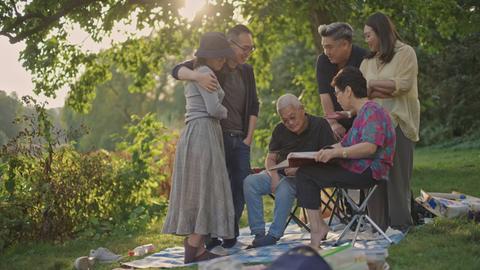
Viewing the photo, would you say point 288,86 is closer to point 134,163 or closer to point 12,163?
point 134,163

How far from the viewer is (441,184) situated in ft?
38.2

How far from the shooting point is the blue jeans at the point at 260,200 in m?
5.71

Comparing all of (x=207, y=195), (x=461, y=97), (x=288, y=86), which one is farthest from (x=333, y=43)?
(x=288, y=86)

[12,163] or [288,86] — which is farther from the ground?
[288,86]

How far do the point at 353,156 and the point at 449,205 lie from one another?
1.65m

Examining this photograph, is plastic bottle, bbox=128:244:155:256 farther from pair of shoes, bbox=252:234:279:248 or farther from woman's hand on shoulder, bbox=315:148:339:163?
woman's hand on shoulder, bbox=315:148:339:163

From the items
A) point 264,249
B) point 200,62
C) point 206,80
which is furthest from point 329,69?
point 264,249

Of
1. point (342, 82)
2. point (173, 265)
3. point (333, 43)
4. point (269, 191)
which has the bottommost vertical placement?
point (173, 265)

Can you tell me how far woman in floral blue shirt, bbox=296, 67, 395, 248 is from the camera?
5223 mm

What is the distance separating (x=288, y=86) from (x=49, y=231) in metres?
20.7

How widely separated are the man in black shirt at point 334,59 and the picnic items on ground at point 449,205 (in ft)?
3.56

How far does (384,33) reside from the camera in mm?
5855

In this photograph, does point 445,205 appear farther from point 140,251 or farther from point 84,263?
point 84,263

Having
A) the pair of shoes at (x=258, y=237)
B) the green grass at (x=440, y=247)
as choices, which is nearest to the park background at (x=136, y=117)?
the green grass at (x=440, y=247)
